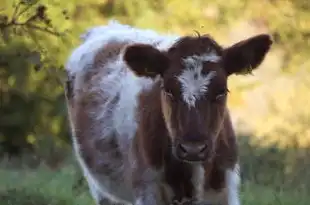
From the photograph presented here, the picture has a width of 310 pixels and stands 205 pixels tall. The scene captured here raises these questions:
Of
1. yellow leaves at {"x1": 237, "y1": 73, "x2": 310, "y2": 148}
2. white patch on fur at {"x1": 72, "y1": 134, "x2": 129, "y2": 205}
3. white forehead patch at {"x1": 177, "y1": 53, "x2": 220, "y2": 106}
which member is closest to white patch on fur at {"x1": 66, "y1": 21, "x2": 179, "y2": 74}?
white patch on fur at {"x1": 72, "y1": 134, "x2": 129, "y2": 205}

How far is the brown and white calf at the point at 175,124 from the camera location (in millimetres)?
5539

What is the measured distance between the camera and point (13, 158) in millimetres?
15531

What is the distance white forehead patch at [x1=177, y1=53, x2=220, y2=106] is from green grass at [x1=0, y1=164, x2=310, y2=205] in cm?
303

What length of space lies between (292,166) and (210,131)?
21.4ft

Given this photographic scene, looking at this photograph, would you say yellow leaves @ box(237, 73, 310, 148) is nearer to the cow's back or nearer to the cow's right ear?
the cow's back

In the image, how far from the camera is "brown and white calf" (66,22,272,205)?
18.2 ft

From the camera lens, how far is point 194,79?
219 inches

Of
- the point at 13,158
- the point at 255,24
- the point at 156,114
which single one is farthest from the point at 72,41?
the point at 255,24

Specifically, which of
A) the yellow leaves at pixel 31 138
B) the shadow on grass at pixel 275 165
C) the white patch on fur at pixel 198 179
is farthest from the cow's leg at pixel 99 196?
the yellow leaves at pixel 31 138

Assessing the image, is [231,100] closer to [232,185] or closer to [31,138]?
[31,138]

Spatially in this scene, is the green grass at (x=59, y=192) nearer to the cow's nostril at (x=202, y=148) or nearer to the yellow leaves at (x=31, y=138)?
the cow's nostril at (x=202, y=148)

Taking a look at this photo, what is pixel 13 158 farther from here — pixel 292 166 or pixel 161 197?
pixel 161 197

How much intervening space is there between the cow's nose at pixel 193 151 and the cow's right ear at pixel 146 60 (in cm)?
63

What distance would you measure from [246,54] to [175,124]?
723 millimetres
